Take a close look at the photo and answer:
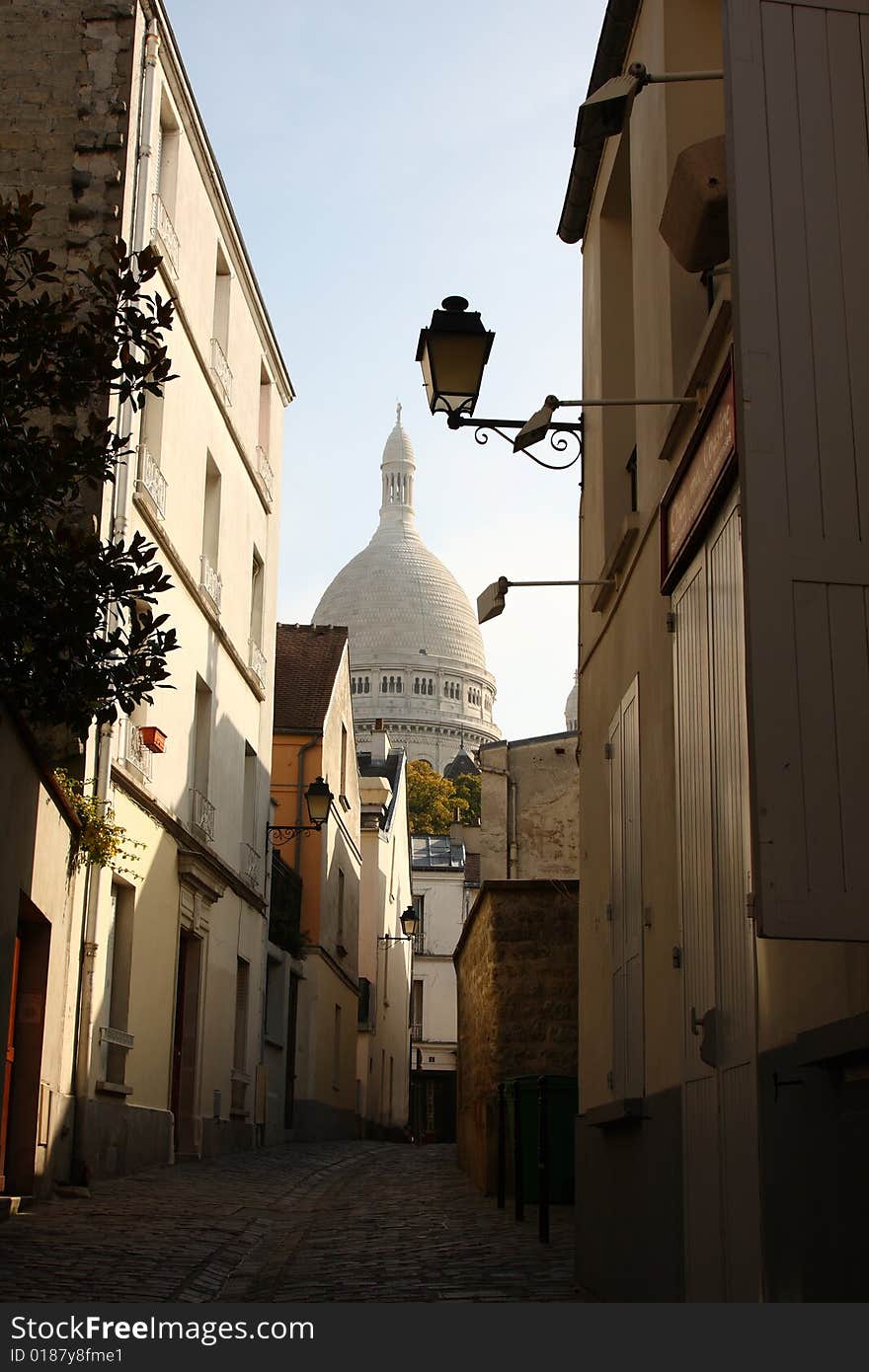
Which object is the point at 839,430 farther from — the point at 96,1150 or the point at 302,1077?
the point at 302,1077

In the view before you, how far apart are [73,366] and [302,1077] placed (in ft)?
68.3

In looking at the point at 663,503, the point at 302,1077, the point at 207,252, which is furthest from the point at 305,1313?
the point at 302,1077

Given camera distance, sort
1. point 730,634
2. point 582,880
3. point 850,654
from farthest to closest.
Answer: point 582,880
point 730,634
point 850,654

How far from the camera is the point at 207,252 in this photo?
60.8 ft

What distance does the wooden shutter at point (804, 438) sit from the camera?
3.61 m

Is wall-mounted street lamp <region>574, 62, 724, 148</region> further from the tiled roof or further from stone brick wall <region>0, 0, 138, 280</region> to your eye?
the tiled roof

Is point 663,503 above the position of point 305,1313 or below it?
above

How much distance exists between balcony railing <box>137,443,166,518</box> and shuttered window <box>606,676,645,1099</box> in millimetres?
8240

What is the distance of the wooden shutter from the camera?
142 inches

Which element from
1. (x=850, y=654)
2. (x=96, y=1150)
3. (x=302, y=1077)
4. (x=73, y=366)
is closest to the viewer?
(x=850, y=654)

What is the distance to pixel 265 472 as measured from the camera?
73.8ft

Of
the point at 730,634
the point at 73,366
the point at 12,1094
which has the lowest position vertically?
the point at 12,1094

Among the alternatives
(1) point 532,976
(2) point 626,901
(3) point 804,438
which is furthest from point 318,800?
(3) point 804,438

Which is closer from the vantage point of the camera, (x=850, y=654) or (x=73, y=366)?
(x=850, y=654)
